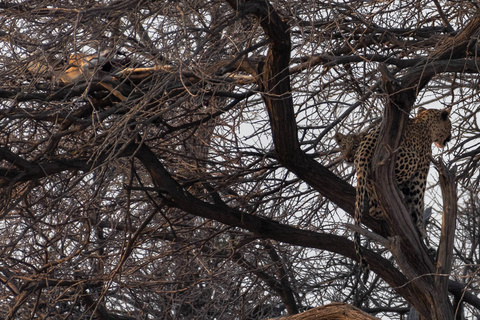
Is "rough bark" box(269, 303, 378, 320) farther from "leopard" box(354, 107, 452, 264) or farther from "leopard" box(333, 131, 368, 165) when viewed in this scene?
"leopard" box(333, 131, 368, 165)

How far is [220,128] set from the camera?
8.41 metres

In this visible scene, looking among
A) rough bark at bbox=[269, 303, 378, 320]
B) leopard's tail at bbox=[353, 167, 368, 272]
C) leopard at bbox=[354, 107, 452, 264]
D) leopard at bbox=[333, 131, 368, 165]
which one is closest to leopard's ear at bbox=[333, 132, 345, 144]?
leopard at bbox=[333, 131, 368, 165]

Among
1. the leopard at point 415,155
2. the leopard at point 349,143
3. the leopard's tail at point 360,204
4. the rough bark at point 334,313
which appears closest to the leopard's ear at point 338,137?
the leopard at point 349,143

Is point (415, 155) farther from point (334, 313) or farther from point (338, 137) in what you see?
point (334, 313)

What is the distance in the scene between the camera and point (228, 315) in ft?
31.9

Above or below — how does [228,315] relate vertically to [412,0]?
below

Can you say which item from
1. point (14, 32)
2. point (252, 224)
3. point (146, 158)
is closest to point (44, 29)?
point (14, 32)

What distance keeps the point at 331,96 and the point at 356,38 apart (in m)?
0.92

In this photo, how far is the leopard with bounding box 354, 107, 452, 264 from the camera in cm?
716

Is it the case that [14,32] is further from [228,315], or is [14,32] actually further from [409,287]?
[228,315]

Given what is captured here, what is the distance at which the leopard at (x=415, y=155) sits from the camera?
7156mm

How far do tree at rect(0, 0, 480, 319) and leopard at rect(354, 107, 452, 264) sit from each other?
0.18 meters

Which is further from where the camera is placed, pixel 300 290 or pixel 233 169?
pixel 300 290

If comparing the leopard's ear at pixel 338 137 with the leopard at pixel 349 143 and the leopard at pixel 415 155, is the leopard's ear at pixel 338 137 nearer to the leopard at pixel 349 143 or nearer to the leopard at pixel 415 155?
the leopard at pixel 349 143
